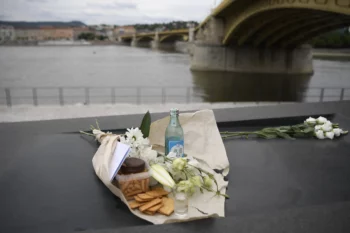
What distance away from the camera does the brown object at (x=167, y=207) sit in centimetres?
178

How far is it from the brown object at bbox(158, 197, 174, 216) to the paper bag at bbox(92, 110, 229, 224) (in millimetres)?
24

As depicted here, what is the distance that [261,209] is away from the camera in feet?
6.46

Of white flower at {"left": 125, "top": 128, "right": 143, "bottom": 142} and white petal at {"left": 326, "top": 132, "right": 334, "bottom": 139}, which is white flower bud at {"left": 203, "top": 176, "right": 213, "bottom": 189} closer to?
white flower at {"left": 125, "top": 128, "right": 143, "bottom": 142}


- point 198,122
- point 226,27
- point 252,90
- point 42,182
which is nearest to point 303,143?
Answer: point 198,122

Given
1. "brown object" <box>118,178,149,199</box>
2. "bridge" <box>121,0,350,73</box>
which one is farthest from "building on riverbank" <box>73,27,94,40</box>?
"brown object" <box>118,178,149,199</box>

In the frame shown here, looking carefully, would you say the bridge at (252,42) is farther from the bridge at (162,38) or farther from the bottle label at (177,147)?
the bottle label at (177,147)

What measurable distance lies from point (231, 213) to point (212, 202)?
4.5 inches

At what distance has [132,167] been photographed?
77.3 inches

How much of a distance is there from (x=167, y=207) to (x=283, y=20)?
2361 centimetres

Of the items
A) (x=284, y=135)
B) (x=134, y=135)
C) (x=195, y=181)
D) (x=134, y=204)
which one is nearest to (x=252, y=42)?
(x=284, y=135)

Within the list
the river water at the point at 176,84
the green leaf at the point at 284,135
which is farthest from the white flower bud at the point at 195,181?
the river water at the point at 176,84

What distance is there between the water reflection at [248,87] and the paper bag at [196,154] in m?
16.0

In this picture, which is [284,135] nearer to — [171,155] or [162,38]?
[171,155]

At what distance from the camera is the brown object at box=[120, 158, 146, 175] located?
77.3 inches
